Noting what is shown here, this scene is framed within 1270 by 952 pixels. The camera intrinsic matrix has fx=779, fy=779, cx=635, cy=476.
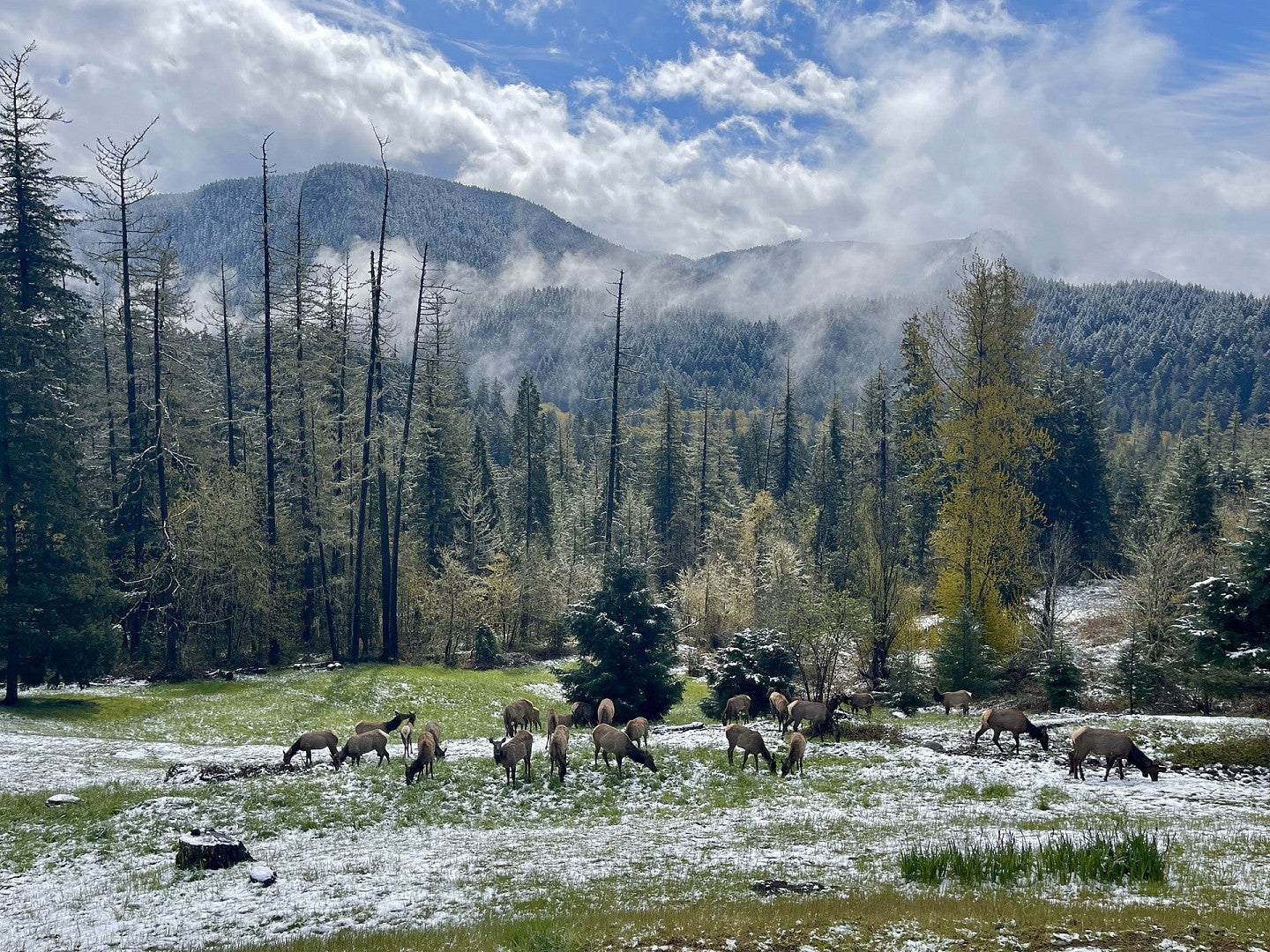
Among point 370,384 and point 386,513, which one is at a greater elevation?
point 370,384

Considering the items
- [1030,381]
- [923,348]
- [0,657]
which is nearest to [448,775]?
[0,657]

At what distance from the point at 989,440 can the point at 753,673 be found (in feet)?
47.1

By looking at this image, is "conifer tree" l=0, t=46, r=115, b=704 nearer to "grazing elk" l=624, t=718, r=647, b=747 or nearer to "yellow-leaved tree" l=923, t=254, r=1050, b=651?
"grazing elk" l=624, t=718, r=647, b=747

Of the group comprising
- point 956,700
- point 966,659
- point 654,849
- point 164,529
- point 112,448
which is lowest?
point 956,700

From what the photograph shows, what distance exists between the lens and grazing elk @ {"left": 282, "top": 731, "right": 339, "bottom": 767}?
19.6 m

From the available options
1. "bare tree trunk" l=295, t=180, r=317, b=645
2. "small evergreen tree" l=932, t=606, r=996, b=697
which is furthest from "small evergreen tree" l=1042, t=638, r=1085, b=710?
"bare tree trunk" l=295, t=180, r=317, b=645

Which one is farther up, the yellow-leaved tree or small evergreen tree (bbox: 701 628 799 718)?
the yellow-leaved tree

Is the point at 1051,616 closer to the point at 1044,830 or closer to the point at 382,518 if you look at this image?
the point at 1044,830

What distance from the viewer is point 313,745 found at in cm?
1998

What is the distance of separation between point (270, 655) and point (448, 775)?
75.9 feet

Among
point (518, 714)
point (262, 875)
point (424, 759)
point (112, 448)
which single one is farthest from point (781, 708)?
point (112, 448)

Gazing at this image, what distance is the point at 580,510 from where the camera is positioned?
8050 centimetres

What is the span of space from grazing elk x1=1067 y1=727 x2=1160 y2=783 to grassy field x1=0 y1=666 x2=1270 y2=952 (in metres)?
0.46

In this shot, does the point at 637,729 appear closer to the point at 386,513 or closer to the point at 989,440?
the point at 989,440
